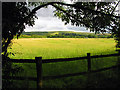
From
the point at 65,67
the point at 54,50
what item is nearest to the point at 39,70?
the point at 65,67

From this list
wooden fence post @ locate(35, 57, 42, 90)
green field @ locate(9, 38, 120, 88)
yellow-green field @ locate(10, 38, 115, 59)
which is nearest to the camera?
wooden fence post @ locate(35, 57, 42, 90)

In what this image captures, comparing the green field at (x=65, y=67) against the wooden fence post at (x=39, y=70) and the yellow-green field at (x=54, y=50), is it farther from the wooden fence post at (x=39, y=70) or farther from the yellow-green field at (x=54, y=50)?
the wooden fence post at (x=39, y=70)

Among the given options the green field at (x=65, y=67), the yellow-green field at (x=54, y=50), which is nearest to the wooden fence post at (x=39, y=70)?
the green field at (x=65, y=67)

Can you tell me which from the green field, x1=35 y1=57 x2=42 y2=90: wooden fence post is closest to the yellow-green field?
the green field

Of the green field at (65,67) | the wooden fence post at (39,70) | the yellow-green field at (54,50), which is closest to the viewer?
the wooden fence post at (39,70)

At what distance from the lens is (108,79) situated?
691 cm

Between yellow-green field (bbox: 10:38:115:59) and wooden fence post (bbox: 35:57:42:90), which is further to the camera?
yellow-green field (bbox: 10:38:115:59)

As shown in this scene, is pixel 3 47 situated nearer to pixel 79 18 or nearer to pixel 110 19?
pixel 79 18

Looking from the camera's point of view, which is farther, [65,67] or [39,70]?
[65,67]

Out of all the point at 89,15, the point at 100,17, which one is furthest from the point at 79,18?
the point at 100,17

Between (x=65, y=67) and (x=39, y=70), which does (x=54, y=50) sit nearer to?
(x=65, y=67)

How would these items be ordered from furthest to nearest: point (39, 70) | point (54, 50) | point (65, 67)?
point (54, 50), point (65, 67), point (39, 70)

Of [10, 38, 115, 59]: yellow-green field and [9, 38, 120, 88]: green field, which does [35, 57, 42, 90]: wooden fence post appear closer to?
[9, 38, 120, 88]: green field

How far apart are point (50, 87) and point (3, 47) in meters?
2.77
